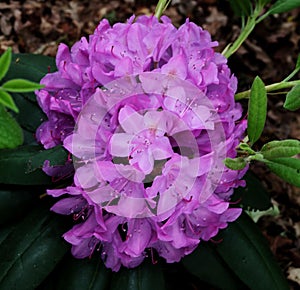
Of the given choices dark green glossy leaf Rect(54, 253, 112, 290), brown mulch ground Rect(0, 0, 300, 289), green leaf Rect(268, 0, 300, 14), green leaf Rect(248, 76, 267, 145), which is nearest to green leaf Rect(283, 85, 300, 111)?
green leaf Rect(248, 76, 267, 145)

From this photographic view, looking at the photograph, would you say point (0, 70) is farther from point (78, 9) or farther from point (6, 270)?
point (78, 9)

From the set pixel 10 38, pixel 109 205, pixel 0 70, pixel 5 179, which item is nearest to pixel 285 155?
pixel 109 205

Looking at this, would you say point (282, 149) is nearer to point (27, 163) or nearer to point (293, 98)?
point (293, 98)

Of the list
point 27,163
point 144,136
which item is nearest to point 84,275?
point 27,163

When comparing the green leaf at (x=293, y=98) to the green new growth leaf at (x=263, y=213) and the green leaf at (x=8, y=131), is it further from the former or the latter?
the green new growth leaf at (x=263, y=213)

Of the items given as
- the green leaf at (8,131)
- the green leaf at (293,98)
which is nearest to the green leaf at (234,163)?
the green leaf at (293,98)

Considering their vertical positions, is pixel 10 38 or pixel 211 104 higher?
pixel 211 104
